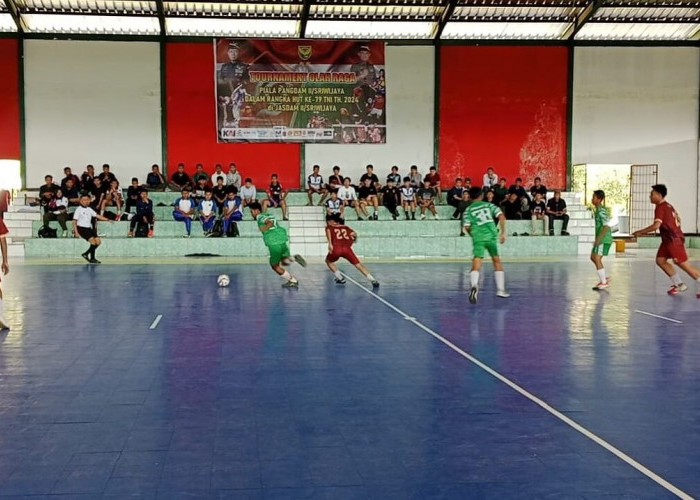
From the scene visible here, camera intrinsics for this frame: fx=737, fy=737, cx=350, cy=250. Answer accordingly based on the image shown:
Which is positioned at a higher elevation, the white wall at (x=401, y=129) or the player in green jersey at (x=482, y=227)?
the white wall at (x=401, y=129)

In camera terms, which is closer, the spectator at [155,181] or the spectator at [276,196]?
the spectator at [276,196]

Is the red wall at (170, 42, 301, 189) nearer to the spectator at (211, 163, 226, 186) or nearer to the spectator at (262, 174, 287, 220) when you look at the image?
the spectator at (211, 163, 226, 186)

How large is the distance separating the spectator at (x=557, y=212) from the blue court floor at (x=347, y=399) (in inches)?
494

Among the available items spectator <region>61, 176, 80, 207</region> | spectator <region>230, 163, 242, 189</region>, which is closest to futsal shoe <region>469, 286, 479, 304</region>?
spectator <region>230, 163, 242, 189</region>

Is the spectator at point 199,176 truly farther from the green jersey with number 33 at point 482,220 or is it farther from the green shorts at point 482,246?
the green shorts at point 482,246

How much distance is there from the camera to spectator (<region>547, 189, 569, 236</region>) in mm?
23688

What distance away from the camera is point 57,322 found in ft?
30.8

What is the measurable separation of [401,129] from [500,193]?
4476 mm

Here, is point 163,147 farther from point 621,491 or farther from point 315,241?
point 621,491

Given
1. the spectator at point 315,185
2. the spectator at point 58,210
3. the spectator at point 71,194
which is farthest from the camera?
the spectator at point 315,185

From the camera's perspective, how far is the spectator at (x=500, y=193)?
24.4m

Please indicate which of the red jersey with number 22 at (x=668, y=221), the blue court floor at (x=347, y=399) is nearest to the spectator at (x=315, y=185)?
the blue court floor at (x=347, y=399)

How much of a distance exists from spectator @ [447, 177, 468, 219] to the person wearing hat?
4.86m

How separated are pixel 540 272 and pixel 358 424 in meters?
12.8
